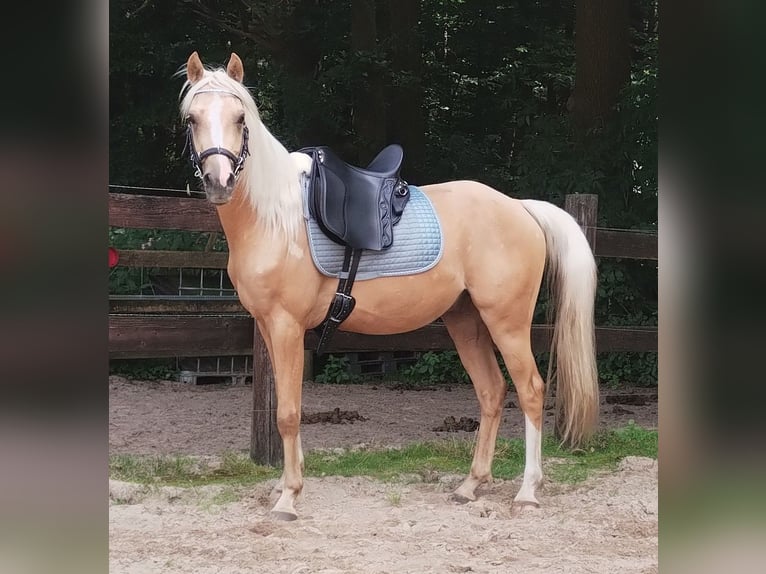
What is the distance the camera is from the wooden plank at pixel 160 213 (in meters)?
3.87

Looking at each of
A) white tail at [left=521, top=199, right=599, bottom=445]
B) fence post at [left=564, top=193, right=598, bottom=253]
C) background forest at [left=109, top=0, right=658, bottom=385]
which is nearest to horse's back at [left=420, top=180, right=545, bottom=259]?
white tail at [left=521, top=199, right=599, bottom=445]

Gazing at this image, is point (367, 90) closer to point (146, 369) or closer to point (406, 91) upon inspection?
point (406, 91)

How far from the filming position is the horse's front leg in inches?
130

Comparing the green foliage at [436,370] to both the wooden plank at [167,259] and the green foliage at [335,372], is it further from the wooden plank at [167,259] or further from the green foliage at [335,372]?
the wooden plank at [167,259]

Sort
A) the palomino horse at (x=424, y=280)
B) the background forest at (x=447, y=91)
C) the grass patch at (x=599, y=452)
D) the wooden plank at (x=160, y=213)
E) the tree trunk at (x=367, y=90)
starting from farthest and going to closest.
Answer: the tree trunk at (x=367, y=90) → the background forest at (x=447, y=91) → the grass patch at (x=599, y=452) → the wooden plank at (x=160, y=213) → the palomino horse at (x=424, y=280)

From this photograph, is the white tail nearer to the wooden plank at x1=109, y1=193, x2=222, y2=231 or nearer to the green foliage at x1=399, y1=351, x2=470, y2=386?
the wooden plank at x1=109, y1=193, x2=222, y2=231

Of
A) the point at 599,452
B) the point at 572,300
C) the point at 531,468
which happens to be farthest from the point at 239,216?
the point at 599,452

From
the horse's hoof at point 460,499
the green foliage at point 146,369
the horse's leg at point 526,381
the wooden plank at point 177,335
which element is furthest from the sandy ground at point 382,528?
the green foliage at point 146,369

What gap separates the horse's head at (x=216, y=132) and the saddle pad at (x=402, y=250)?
1.75ft

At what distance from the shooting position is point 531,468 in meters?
3.63

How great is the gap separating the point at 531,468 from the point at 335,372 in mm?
3985

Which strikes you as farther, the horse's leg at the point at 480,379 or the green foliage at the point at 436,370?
the green foliage at the point at 436,370
